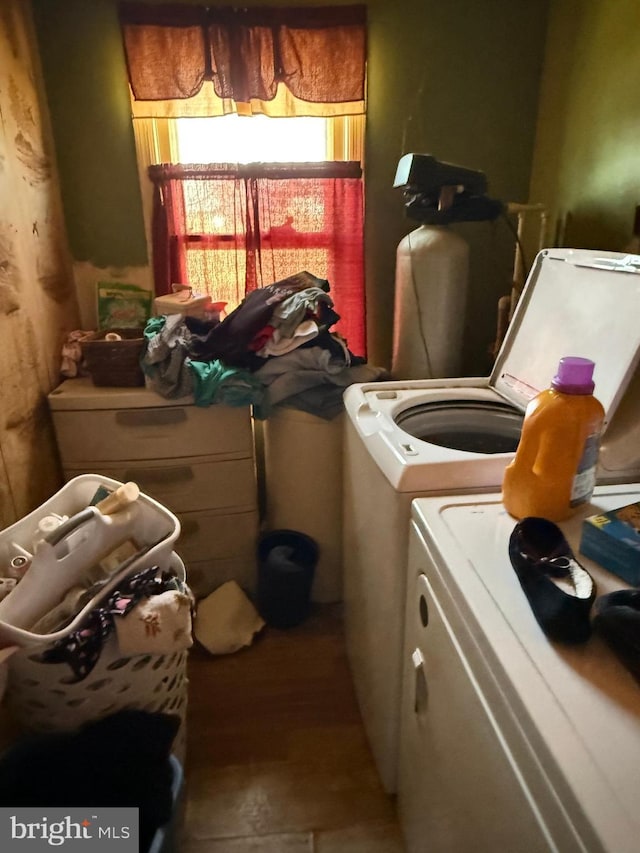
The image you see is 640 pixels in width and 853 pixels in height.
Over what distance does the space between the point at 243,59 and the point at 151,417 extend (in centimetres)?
117

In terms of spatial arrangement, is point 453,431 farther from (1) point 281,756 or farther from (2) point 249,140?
(2) point 249,140

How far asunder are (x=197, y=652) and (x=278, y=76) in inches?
72.3

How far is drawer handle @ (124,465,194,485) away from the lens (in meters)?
1.75

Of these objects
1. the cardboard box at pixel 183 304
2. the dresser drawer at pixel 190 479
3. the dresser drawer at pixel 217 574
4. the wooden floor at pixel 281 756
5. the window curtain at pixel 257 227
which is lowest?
the wooden floor at pixel 281 756

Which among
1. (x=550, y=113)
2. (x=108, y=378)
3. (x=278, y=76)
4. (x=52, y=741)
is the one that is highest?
(x=278, y=76)

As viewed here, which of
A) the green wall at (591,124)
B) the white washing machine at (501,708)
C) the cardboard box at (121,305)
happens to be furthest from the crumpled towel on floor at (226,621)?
the green wall at (591,124)

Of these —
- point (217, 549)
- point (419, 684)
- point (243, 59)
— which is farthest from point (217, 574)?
point (243, 59)

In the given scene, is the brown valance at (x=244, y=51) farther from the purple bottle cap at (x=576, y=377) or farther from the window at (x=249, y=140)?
the purple bottle cap at (x=576, y=377)

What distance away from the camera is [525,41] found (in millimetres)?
1826

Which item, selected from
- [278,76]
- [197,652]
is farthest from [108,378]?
[278,76]

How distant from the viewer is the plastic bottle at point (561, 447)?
842 millimetres

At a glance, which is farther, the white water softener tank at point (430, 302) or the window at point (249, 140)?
the window at point (249, 140)

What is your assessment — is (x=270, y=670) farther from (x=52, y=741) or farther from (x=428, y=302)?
(x=428, y=302)

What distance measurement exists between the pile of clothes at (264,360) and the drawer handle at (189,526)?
0.41 meters
